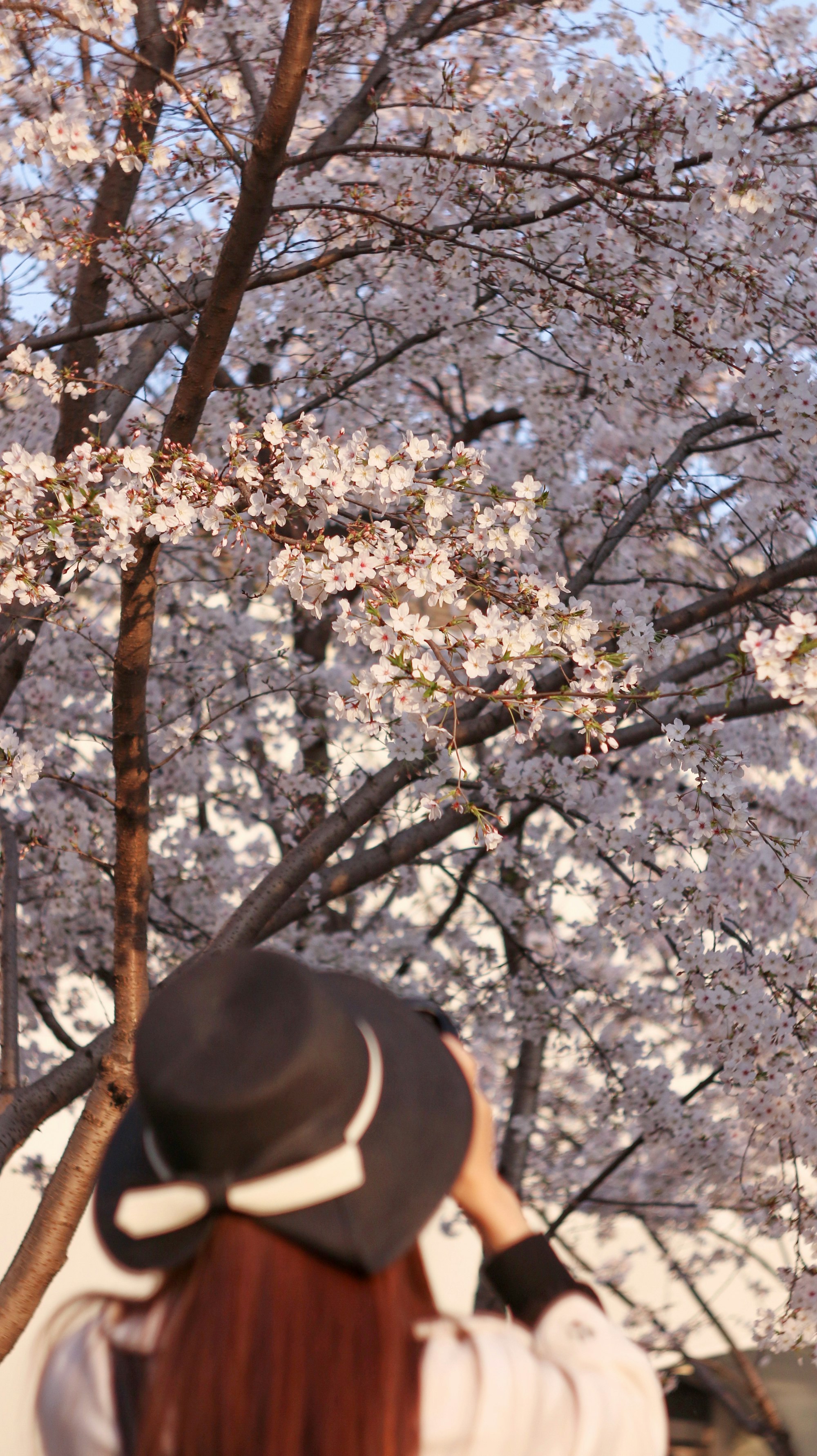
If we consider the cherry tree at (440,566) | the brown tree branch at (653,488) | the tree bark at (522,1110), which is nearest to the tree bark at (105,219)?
the cherry tree at (440,566)

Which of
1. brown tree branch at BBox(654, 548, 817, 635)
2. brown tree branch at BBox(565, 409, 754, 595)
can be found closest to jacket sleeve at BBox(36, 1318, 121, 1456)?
brown tree branch at BBox(654, 548, 817, 635)

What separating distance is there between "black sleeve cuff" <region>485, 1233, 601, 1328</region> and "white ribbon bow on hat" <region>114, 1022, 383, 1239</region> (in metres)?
0.27

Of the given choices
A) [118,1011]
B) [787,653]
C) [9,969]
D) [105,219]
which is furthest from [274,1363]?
[105,219]

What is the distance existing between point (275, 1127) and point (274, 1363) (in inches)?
7.5

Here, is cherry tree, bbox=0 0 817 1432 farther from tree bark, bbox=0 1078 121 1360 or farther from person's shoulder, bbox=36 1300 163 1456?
person's shoulder, bbox=36 1300 163 1456

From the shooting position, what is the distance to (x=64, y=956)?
21.9 ft

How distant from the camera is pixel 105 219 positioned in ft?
14.3

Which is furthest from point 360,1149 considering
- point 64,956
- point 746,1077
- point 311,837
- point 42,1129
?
point 42,1129

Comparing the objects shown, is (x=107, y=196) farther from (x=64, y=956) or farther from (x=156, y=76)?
(x=64, y=956)

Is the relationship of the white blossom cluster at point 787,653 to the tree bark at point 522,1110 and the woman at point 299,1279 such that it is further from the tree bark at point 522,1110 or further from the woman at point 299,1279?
the tree bark at point 522,1110

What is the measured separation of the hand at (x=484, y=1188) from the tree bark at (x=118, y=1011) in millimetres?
2536

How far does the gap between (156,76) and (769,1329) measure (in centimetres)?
596

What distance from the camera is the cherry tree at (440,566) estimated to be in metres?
3.23

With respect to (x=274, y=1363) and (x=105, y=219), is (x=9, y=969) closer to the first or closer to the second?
(x=105, y=219)
